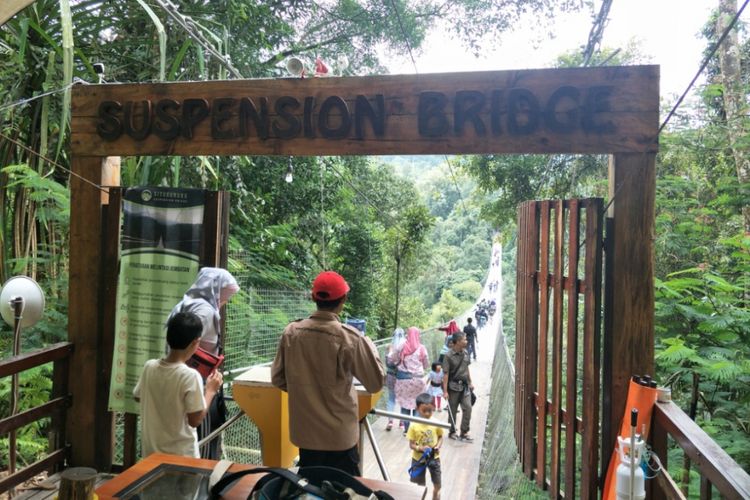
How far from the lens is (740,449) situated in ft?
8.50

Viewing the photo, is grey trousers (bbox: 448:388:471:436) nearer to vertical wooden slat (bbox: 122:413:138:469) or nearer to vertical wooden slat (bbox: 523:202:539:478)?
vertical wooden slat (bbox: 523:202:539:478)

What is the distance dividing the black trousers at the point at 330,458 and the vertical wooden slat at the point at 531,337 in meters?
1.30

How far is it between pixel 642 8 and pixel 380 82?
561 cm

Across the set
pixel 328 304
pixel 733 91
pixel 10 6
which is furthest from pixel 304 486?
pixel 733 91

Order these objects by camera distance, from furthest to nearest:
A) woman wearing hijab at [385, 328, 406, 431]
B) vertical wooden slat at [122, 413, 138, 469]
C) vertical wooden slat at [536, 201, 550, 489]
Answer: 1. woman wearing hijab at [385, 328, 406, 431]
2. vertical wooden slat at [536, 201, 550, 489]
3. vertical wooden slat at [122, 413, 138, 469]

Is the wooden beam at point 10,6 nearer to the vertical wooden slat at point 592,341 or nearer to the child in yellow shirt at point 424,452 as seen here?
the vertical wooden slat at point 592,341

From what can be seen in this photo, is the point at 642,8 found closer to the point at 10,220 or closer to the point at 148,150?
the point at 148,150

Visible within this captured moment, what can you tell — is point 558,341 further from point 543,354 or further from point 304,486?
point 304,486

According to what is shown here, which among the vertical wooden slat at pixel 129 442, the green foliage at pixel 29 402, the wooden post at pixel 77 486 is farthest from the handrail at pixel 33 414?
the wooden post at pixel 77 486

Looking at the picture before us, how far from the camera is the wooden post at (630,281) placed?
1.91m

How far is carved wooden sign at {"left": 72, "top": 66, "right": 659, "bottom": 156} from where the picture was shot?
197 centimetres

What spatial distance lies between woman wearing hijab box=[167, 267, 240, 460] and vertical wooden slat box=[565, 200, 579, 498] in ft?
4.70

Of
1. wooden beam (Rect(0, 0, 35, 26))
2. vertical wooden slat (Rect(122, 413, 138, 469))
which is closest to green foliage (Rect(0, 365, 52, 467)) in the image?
vertical wooden slat (Rect(122, 413, 138, 469))

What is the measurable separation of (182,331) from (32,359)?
0.91 m
